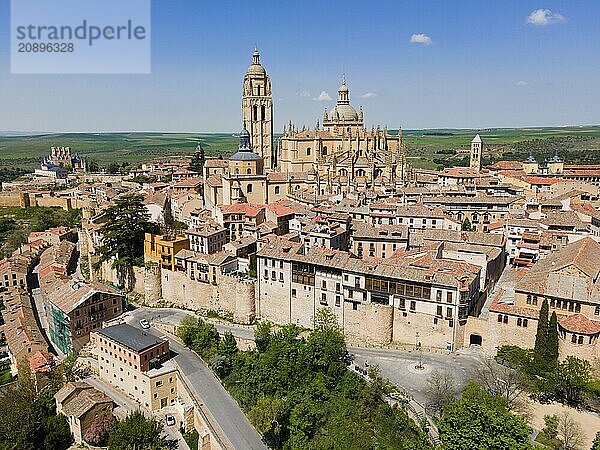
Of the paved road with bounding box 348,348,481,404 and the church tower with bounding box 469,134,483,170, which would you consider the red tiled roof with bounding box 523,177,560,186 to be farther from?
the paved road with bounding box 348,348,481,404

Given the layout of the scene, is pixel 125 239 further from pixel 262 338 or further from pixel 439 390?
pixel 439 390

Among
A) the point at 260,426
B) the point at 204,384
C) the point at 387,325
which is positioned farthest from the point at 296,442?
the point at 387,325

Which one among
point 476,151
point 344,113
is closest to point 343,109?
point 344,113

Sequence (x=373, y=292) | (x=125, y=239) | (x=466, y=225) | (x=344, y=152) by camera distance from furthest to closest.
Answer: (x=344, y=152), (x=466, y=225), (x=125, y=239), (x=373, y=292)

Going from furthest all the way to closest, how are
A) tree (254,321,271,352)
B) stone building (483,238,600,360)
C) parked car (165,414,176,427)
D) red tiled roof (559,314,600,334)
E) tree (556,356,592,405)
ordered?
tree (254,321,271,352)
parked car (165,414,176,427)
stone building (483,238,600,360)
red tiled roof (559,314,600,334)
tree (556,356,592,405)

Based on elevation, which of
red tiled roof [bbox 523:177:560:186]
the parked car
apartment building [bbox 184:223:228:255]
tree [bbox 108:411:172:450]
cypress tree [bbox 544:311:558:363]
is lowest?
the parked car

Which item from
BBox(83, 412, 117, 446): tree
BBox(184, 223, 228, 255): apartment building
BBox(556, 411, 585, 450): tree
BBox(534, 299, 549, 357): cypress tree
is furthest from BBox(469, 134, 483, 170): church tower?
BBox(83, 412, 117, 446): tree

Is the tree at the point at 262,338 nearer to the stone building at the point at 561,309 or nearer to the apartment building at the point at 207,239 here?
the apartment building at the point at 207,239
